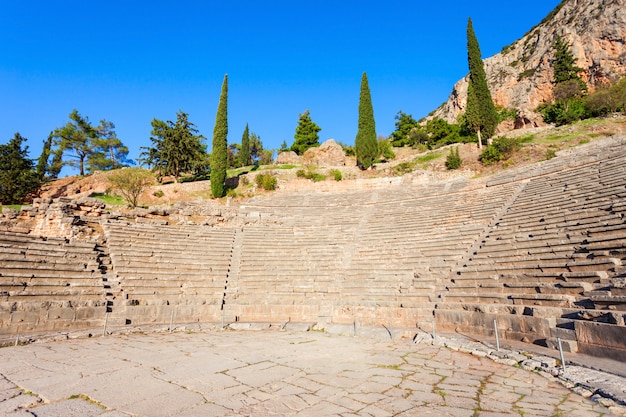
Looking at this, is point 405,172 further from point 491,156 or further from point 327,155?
point 327,155

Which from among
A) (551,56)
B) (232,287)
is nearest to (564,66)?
(551,56)

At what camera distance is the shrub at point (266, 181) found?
25281 millimetres

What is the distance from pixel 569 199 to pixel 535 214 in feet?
4.41

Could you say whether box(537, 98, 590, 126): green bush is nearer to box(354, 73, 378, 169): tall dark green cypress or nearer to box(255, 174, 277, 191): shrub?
box(354, 73, 378, 169): tall dark green cypress

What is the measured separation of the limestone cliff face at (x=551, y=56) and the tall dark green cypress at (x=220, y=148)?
3339cm

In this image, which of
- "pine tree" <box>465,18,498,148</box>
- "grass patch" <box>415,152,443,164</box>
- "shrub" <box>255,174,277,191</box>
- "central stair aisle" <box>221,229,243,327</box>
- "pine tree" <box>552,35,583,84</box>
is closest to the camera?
"central stair aisle" <box>221,229,243,327</box>

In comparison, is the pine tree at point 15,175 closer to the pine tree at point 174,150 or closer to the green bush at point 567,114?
the pine tree at point 174,150

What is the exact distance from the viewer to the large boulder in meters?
35.0

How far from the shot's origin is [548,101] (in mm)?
44719

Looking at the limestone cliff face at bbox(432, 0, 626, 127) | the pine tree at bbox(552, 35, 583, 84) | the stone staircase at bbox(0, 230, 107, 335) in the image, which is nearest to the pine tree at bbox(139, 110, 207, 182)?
the stone staircase at bbox(0, 230, 107, 335)

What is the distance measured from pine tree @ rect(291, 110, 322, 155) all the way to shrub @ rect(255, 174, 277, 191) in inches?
736

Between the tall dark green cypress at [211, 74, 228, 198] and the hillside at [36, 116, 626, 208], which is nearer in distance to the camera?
the hillside at [36, 116, 626, 208]

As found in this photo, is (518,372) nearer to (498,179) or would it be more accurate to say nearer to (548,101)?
(498,179)

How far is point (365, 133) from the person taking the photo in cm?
3098
